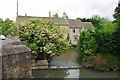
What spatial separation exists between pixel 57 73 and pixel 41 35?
3975mm

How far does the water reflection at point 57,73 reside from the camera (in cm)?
1743

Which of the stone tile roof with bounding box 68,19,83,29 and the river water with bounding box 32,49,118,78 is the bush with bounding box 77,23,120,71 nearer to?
the river water with bounding box 32,49,118,78

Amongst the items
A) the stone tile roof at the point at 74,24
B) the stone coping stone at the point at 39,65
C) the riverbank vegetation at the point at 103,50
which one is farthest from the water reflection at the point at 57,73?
the stone tile roof at the point at 74,24

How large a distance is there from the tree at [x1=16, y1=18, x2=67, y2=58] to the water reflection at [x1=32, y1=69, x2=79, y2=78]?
218 cm

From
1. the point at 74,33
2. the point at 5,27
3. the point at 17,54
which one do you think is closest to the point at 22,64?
the point at 17,54

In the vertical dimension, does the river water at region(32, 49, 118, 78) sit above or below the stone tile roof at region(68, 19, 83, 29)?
below

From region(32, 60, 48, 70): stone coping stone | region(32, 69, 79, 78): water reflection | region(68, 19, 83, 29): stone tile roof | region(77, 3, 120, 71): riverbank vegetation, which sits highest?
region(68, 19, 83, 29): stone tile roof

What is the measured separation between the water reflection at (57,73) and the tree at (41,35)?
2185 millimetres

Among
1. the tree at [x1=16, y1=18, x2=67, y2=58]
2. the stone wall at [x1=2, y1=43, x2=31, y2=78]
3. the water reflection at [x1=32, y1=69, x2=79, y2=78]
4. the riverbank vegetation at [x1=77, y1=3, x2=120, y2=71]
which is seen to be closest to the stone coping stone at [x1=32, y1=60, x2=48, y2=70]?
the water reflection at [x1=32, y1=69, x2=79, y2=78]

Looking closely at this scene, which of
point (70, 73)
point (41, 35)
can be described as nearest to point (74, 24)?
point (41, 35)

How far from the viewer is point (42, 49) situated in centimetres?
2050

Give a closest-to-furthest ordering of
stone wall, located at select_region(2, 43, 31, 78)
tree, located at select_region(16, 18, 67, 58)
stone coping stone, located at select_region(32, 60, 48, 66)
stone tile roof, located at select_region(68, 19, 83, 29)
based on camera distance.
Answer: stone wall, located at select_region(2, 43, 31, 78), stone coping stone, located at select_region(32, 60, 48, 66), tree, located at select_region(16, 18, 67, 58), stone tile roof, located at select_region(68, 19, 83, 29)

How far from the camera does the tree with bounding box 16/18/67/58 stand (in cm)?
2045

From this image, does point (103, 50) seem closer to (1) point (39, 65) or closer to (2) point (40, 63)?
(2) point (40, 63)
